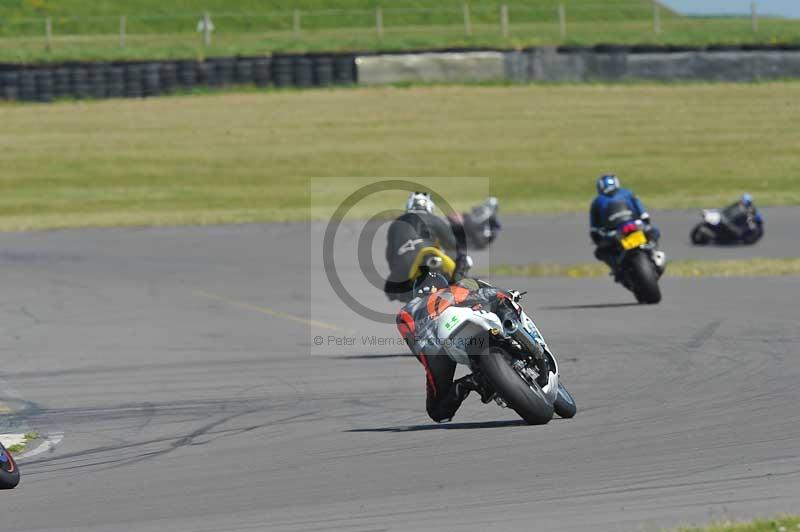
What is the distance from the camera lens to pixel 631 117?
41.4 meters

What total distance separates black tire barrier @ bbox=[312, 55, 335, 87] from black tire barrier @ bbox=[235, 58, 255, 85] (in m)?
1.92

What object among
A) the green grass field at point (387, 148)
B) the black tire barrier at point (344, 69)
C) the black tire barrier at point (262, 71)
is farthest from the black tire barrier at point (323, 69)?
the black tire barrier at point (262, 71)

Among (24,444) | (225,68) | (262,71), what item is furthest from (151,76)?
(24,444)

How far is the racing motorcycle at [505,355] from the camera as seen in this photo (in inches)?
350

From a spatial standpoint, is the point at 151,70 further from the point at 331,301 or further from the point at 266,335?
the point at 266,335

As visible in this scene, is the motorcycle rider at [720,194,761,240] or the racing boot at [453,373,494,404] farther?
the motorcycle rider at [720,194,761,240]

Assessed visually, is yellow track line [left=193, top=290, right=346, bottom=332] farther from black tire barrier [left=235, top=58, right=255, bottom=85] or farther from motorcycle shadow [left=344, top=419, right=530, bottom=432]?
black tire barrier [left=235, top=58, right=255, bottom=85]

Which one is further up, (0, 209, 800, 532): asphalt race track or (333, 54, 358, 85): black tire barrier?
(0, 209, 800, 532): asphalt race track

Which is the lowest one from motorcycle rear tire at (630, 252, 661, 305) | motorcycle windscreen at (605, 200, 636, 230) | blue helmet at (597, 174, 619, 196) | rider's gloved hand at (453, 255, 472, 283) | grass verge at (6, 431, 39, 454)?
motorcycle rear tire at (630, 252, 661, 305)

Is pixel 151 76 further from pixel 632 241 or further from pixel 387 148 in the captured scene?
pixel 632 241

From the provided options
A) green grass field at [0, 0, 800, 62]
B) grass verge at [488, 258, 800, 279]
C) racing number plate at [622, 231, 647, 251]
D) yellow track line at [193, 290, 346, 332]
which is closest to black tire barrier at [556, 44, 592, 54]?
green grass field at [0, 0, 800, 62]

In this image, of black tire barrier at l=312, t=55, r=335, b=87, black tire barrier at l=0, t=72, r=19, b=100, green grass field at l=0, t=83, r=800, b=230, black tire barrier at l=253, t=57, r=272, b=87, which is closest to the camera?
green grass field at l=0, t=83, r=800, b=230

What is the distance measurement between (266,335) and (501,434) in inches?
291

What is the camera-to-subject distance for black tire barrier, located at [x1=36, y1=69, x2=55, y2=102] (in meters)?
41.2
